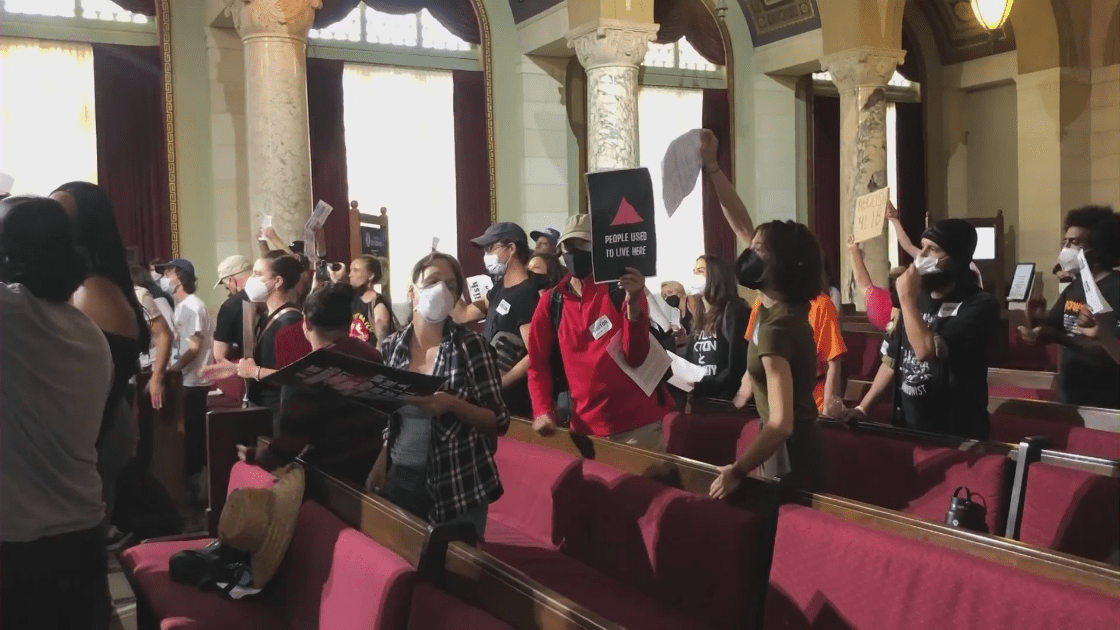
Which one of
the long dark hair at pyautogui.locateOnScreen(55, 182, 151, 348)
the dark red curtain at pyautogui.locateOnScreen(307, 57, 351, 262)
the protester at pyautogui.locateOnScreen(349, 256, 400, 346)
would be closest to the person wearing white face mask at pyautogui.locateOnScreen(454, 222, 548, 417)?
the protester at pyautogui.locateOnScreen(349, 256, 400, 346)

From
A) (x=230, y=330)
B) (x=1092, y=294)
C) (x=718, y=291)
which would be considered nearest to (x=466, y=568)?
(x=1092, y=294)

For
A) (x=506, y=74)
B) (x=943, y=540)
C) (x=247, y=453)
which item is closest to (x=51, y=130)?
(x=506, y=74)

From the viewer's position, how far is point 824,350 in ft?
15.0

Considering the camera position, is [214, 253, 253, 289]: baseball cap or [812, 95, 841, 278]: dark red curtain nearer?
[214, 253, 253, 289]: baseball cap

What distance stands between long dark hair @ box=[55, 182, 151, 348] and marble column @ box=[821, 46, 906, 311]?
1077 centimetres

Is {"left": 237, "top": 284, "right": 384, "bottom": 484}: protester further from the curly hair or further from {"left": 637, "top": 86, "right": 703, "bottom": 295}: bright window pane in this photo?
{"left": 637, "top": 86, "right": 703, "bottom": 295}: bright window pane

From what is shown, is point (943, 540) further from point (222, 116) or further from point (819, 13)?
point (819, 13)

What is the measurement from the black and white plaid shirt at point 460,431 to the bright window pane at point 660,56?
39.1 ft

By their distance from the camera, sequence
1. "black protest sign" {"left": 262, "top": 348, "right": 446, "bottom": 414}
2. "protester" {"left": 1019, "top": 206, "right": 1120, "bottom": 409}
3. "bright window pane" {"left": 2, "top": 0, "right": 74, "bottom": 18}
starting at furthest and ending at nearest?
"bright window pane" {"left": 2, "top": 0, "right": 74, "bottom": 18}
"protester" {"left": 1019, "top": 206, "right": 1120, "bottom": 409}
"black protest sign" {"left": 262, "top": 348, "right": 446, "bottom": 414}

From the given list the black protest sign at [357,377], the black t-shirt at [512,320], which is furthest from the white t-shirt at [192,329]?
the black protest sign at [357,377]

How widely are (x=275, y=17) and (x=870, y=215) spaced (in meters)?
6.76

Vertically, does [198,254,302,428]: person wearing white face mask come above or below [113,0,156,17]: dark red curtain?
below

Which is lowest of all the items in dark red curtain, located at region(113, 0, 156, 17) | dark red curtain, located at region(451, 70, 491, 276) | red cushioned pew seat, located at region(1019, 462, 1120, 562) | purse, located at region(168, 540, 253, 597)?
purse, located at region(168, 540, 253, 597)

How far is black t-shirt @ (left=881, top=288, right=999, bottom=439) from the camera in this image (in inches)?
150
